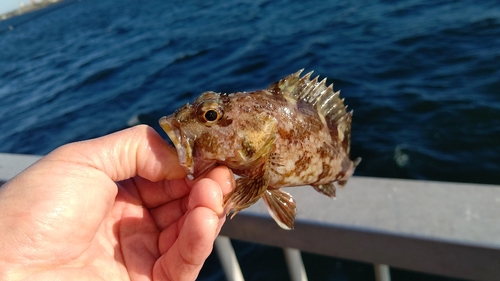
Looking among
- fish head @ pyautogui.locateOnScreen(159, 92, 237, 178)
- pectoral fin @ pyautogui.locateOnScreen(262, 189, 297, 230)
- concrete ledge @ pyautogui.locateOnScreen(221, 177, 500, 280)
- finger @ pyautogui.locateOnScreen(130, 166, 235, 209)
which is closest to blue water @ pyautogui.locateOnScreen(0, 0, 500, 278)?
concrete ledge @ pyautogui.locateOnScreen(221, 177, 500, 280)

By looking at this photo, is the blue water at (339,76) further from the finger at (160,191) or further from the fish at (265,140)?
the finger at (160,191)

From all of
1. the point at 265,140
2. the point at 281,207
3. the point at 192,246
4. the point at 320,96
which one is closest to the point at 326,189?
the point at 281,207

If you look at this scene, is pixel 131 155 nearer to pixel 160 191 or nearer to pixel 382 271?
pixel 160 191

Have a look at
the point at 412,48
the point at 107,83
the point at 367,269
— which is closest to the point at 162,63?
the point at 107,83

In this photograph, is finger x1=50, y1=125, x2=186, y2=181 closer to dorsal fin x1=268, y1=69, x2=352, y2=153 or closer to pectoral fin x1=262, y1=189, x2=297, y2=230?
pectoral fin x1=262, y1=189, x2=297, y2=230

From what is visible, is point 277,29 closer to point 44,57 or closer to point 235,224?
point 235,224

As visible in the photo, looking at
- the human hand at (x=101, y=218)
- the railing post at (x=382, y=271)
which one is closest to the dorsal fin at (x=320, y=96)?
the human hand at (x=101, y=218)
